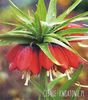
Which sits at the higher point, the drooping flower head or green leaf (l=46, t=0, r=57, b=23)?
green leaf (l=46, t=0, r=57, b=23)

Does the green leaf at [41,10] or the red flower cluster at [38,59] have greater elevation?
the green leaf at [41,10]

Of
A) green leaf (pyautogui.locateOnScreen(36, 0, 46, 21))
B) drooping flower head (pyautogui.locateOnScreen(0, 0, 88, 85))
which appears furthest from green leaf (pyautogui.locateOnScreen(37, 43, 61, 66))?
green leaf (pyautogui.locateOnScreen(36, 0, 46, 21))

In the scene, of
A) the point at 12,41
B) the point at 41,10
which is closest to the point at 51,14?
the point at 41,10

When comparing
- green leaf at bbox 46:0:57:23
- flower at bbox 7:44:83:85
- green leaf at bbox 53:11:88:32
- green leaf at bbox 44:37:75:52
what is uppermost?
green leaf at bbox 46:0:57:23

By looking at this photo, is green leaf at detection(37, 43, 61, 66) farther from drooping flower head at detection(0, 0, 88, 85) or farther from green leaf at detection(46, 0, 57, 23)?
green leaf at detection(46, 0, 57, 23)

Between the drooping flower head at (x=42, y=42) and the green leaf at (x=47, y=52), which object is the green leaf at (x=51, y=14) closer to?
the drooping flower head at (x=42, y=42)

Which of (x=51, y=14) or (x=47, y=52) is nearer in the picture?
(x=47, y=52)

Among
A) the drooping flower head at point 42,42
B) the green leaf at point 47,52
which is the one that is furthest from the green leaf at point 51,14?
the green leaf at point 47,52

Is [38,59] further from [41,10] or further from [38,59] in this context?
[41,10]

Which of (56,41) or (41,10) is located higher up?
(41,10)

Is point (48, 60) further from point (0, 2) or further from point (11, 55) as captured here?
point (0, 2)
